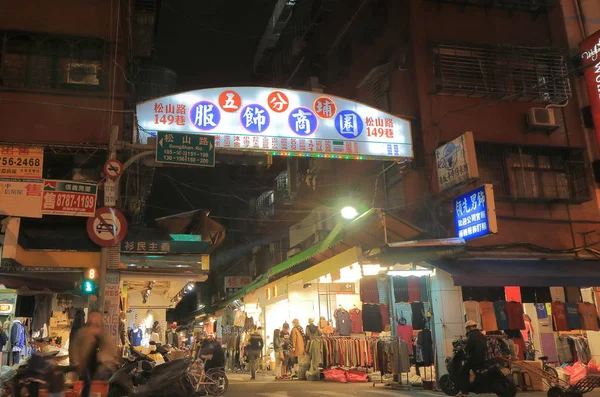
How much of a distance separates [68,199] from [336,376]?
9866 mm

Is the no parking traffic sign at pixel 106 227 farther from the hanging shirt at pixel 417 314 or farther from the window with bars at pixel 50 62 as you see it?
the hanging shirt at pixel 417 314

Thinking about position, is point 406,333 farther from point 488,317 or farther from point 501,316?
point 501,316

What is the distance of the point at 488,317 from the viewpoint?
14.7 m

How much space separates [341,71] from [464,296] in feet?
39.1

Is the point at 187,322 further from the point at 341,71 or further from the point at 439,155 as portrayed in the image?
the point at 439,155

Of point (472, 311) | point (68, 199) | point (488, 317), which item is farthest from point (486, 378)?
point (68, 199)

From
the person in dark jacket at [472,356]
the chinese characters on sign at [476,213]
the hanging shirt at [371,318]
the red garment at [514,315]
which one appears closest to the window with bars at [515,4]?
the chinese characters on sign at [476,213]

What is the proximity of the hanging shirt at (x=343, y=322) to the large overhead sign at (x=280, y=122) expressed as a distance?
19.2 feet

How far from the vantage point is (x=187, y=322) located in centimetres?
6234

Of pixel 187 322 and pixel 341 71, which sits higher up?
pixel 341 71

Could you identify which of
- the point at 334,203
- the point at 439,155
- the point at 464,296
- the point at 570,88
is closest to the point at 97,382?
the point at 464,296

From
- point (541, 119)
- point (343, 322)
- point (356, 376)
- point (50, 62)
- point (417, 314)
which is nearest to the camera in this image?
point (417, 314)

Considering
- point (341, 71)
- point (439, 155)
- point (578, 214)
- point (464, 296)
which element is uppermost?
point (341, 71)

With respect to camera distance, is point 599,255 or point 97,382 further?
point 599,255
